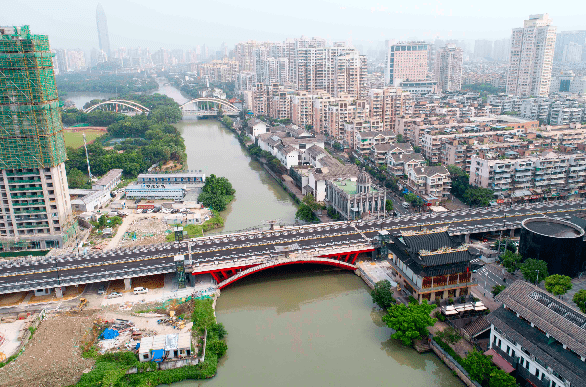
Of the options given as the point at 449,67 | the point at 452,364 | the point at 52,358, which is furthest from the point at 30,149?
the point at 449,67

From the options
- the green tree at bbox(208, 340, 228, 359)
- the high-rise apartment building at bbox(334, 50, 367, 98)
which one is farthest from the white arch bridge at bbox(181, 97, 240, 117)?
the green tree at bbox(208, 340, 228, 359)

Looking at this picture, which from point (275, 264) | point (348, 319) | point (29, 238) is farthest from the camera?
point (29, 238)

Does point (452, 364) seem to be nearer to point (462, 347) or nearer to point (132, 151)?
point (462, 347)

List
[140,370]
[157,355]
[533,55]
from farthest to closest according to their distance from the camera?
[533,55], [157,355], [140,370]

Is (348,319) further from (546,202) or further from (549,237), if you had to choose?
(546,202)

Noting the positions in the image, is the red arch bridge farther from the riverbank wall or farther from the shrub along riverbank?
the riverbank wall

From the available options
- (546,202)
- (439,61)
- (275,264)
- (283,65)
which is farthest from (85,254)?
(439,61)

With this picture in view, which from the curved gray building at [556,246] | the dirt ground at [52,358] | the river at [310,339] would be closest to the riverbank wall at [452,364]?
the river at [310,339]
